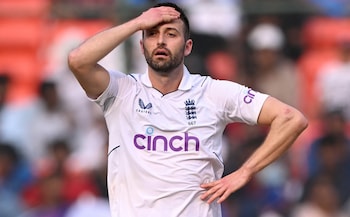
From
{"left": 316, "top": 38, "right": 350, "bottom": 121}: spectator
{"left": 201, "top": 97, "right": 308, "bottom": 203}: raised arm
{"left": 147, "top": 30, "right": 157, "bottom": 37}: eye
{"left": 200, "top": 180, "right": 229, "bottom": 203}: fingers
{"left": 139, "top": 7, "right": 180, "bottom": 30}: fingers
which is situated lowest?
{"left": 316, "top": 38, "right": 350, "bottom": 121}: spectator

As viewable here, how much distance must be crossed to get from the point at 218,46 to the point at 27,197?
2670 mm

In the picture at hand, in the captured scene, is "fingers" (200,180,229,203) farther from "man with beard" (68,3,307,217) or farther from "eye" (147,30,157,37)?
"eye" (147,30,157,37)

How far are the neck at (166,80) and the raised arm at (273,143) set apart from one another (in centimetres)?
57

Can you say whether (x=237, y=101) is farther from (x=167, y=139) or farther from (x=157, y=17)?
(x=157, y=17)

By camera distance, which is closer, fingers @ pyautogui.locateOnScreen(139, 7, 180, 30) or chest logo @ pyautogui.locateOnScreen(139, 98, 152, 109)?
fingers @ pyautogui.locateOnScreen(139, 7, 180, 30)

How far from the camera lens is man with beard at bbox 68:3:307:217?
25.5 feet

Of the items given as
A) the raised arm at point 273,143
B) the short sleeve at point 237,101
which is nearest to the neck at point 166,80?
the short sleeve at point 237,101

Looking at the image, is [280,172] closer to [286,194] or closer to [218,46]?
[286,194]

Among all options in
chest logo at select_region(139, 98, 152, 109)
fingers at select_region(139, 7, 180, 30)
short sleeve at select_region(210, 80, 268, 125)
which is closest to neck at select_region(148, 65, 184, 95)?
chest logo at select_region(139, 98, 152, 109)

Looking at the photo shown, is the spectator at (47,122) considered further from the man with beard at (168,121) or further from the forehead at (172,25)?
the forehead at (172,25)

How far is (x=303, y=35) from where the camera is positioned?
14055 mm

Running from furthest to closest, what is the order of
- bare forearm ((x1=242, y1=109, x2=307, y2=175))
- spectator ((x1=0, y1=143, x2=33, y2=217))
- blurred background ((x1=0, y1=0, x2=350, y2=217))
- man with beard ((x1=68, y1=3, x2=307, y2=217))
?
1. spectator ((x1=0, y1=143, x2=33, y2=217))
2. blurred background ((x1=0, y1=0, x2=350, y2=217))
3. bare forearm ((x1=242, y1=109, x2=307, y2=175))
4. man with beard ((x1=68, y1=3, x2=307, y2=217))

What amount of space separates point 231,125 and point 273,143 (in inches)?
200

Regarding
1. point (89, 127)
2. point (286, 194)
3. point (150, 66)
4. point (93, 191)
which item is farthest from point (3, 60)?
point (150, 66)
